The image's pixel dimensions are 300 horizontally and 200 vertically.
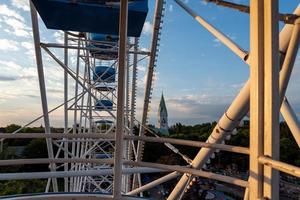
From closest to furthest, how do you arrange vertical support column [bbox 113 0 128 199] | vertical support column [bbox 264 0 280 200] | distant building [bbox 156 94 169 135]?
1. vertical support column [bbox 264 0 280 200]
2. vertical support column [bbox 113 0 128 199]
3. distant building [bbox 156 94 169 135]

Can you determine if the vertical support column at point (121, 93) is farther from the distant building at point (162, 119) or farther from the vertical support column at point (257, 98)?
the distant building at point (162, 119)

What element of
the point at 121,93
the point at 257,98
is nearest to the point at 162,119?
the point at 121,93

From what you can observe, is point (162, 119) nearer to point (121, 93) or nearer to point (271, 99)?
point (121, 93)

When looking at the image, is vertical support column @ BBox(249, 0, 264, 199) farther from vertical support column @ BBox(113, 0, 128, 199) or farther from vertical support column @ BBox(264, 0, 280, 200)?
vertical support column @ BBox(113, 0, 128, 199)

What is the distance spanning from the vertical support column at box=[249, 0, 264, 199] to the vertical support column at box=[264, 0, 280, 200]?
0.03 m

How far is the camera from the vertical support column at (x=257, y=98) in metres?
1.71

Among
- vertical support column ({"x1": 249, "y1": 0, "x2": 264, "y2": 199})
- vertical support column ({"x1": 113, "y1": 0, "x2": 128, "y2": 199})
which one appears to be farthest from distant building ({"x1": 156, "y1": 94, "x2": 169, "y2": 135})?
vertical support column ({"x1": 249, "y1": 0, "x2": 264, "y2": 199})

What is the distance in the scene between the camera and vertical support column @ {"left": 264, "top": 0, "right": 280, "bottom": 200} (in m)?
1.63

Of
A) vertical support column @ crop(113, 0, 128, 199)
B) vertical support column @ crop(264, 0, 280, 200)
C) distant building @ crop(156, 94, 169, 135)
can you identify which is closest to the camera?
vertical support column @ crop(264, 0, 280, 200)

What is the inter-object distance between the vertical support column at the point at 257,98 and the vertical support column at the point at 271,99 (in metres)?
0.03

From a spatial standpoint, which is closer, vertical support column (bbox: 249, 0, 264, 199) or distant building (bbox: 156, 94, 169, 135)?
vertical support column (bbox: 249, 0, 264, 199)

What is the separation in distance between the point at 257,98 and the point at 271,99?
10 cm

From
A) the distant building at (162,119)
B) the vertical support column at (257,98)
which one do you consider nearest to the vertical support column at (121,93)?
the vertical support column at (257,98)

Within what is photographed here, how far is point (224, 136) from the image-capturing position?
2.82 metres
